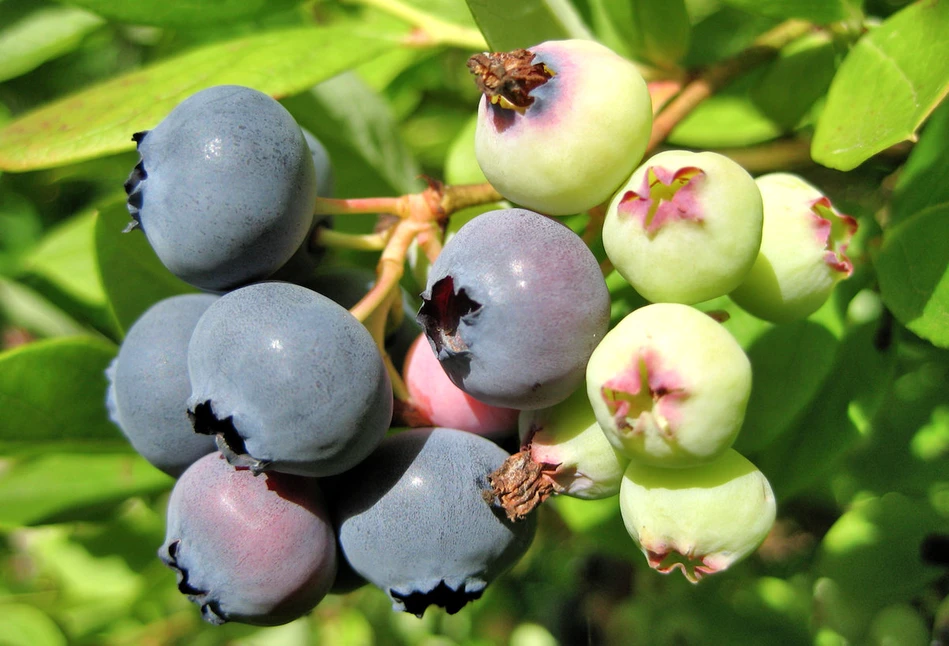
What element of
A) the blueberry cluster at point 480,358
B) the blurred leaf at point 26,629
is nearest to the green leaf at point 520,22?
the blueberry cluster at point 480,358

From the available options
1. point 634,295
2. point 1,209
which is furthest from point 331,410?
point 1,209

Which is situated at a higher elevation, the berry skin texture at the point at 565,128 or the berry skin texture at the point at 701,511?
the berry skin texture at the point at 565,128

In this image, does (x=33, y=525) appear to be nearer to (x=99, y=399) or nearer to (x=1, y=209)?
(x=99, y=399)

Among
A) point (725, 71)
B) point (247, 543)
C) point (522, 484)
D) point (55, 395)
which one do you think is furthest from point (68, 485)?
point (725, 71)

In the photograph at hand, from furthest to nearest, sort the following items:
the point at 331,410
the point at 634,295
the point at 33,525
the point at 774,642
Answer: the point at 33,525 < the point at 774,642 < the point at 634,295 < the point at 331,410

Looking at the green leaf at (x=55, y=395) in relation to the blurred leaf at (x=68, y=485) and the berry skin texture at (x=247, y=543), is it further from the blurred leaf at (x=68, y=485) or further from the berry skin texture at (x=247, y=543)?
the berry skin texture at (x=247, y=543)

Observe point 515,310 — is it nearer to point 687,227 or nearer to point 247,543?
point 687,227
